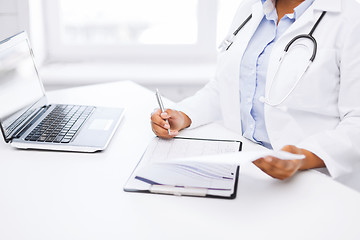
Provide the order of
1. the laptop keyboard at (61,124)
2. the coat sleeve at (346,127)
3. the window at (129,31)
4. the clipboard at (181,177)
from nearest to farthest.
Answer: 1. the clipboard at (181,177)
2. the coat sleeve at (346,127)
3. the laptop keyboard at (61,124)
4. the window at (129,31)


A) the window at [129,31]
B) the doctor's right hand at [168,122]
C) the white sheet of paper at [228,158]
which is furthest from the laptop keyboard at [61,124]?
the window at [129,31]

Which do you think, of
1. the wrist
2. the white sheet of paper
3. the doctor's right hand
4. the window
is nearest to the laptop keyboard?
the doctor's right hand

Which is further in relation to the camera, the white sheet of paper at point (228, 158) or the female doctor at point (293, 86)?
the female doctor at point (293, 86)

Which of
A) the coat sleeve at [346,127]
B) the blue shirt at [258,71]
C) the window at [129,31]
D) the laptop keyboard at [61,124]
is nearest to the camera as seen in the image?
the coat sleeve at [346,127]

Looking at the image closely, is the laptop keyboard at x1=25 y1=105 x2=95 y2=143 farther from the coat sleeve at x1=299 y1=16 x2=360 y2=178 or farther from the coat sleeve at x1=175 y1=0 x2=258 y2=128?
the coat sleeve at x1=299 y1=16 x2=360 y2=178

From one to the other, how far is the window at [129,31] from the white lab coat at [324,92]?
4.03 ft

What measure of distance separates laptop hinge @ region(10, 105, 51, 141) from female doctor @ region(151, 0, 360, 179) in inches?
14.2

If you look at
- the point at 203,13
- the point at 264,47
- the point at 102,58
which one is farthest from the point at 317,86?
the point at 102,58

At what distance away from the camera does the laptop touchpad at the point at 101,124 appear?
4.21 feet

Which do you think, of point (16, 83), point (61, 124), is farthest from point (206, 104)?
point (16, 83)

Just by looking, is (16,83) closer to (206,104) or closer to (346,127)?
(206,104)

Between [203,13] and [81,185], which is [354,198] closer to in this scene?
[81,185]

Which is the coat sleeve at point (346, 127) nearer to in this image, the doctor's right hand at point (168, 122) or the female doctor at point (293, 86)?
the female doctor at point (293, 86)

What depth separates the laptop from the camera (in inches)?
45.9
